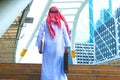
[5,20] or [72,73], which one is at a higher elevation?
[5,20]

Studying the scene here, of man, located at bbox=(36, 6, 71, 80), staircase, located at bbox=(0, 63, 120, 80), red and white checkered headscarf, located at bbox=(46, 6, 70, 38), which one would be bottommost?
staircase, located at bbox=(0, 63, 120, 80)

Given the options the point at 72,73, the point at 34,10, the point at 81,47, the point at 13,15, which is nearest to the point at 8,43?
the point at 34,10

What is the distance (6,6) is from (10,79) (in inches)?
135

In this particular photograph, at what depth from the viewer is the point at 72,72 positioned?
749 centimetres

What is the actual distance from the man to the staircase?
2.31ft

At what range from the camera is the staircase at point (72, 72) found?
269 inches

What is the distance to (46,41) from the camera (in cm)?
639

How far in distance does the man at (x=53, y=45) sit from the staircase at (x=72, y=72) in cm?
70

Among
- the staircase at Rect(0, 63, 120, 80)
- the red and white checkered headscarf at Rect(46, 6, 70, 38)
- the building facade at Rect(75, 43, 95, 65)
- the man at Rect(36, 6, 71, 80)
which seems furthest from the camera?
the building facade at Rect(75, 43, 95, 65)

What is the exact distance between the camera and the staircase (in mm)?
6836

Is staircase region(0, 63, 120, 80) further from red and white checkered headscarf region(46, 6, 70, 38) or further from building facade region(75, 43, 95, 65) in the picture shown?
building facade region(75, 43, 95, 65)

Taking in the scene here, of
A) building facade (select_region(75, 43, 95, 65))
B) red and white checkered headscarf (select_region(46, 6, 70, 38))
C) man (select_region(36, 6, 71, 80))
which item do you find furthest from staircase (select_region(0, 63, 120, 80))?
building facade (select_region(75, 43, 95, 65))

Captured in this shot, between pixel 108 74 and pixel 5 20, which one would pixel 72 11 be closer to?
pixel 5 20

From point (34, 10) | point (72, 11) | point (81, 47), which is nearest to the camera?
point (34, 10)
